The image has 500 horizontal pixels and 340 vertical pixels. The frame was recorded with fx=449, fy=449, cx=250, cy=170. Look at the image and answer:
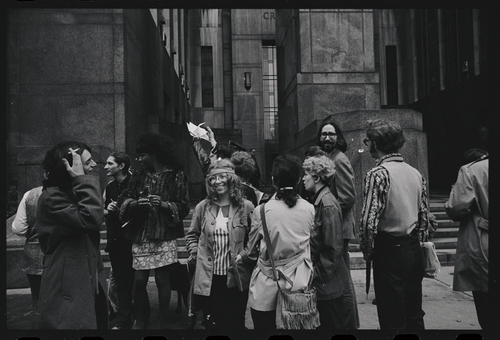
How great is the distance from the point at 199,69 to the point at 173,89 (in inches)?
417

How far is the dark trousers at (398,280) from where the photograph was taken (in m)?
3.58

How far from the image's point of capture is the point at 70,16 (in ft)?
31.5

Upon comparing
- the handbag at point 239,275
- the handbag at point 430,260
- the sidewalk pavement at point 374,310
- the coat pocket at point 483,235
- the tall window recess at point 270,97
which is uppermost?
the tall window recess at point 270,97

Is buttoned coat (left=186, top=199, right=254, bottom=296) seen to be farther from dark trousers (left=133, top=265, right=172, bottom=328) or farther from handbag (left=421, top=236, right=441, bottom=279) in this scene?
handbag (left=421, top=236, right=441, bottom=279)

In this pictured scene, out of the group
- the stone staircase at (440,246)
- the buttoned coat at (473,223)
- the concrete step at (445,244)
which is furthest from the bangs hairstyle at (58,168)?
the concrete step at (445,244)

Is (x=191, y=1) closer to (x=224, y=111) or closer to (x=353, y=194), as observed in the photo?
(x=353, y=194)

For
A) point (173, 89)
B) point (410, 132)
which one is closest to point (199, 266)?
point (410, 132)

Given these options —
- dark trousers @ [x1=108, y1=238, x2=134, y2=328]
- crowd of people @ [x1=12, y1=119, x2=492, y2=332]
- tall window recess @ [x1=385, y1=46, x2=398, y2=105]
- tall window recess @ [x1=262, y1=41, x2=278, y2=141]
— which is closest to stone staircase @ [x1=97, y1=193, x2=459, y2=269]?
dark trousers @ [x1=108, y1=238, x2=134, y2=328]

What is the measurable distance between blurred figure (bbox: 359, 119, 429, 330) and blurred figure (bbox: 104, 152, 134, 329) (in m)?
2.68

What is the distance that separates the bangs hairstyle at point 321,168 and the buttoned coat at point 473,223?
1.14 m

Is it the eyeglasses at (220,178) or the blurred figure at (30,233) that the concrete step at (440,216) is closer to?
the eyeglasses at (220,178)

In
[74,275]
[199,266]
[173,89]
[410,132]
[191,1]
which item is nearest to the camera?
[74,275]

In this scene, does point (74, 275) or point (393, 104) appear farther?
point (393, 104)

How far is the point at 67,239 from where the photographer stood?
3.54 m
